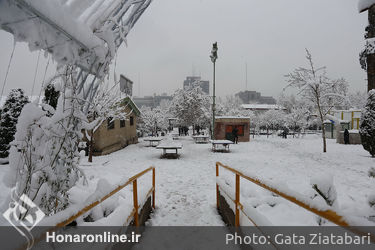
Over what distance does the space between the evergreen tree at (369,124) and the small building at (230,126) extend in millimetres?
11989

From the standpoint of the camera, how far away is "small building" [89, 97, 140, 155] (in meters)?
12.9

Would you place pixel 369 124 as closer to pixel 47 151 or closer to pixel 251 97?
pixel 47 151

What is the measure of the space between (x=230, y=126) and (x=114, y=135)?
12.7 meters

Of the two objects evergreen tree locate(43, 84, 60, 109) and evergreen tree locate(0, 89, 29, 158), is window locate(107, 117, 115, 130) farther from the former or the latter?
evergreen tree locate(43, 84, 60, 109)

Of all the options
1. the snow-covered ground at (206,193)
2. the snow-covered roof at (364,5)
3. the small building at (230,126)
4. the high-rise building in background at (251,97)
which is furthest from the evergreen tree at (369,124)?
the high-rise building in background at (251,97)

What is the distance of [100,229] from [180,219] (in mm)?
2355

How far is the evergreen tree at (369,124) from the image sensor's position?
9617 mm

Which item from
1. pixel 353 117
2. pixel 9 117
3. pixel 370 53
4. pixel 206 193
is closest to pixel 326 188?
pixel 206 193

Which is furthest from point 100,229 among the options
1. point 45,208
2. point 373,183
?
point 373,183

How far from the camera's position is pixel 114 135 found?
15.4 metres

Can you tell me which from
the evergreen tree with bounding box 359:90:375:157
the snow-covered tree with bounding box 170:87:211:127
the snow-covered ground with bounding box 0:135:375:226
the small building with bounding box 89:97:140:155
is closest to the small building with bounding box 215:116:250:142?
the snow-covered tree with bounding box 170:87:211:127

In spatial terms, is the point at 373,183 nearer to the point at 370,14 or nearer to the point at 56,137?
the point at 370,14

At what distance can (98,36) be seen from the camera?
2.19 m

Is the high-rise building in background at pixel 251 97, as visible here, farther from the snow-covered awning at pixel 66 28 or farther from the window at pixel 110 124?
the snow-covered awning at pixel 66 28
